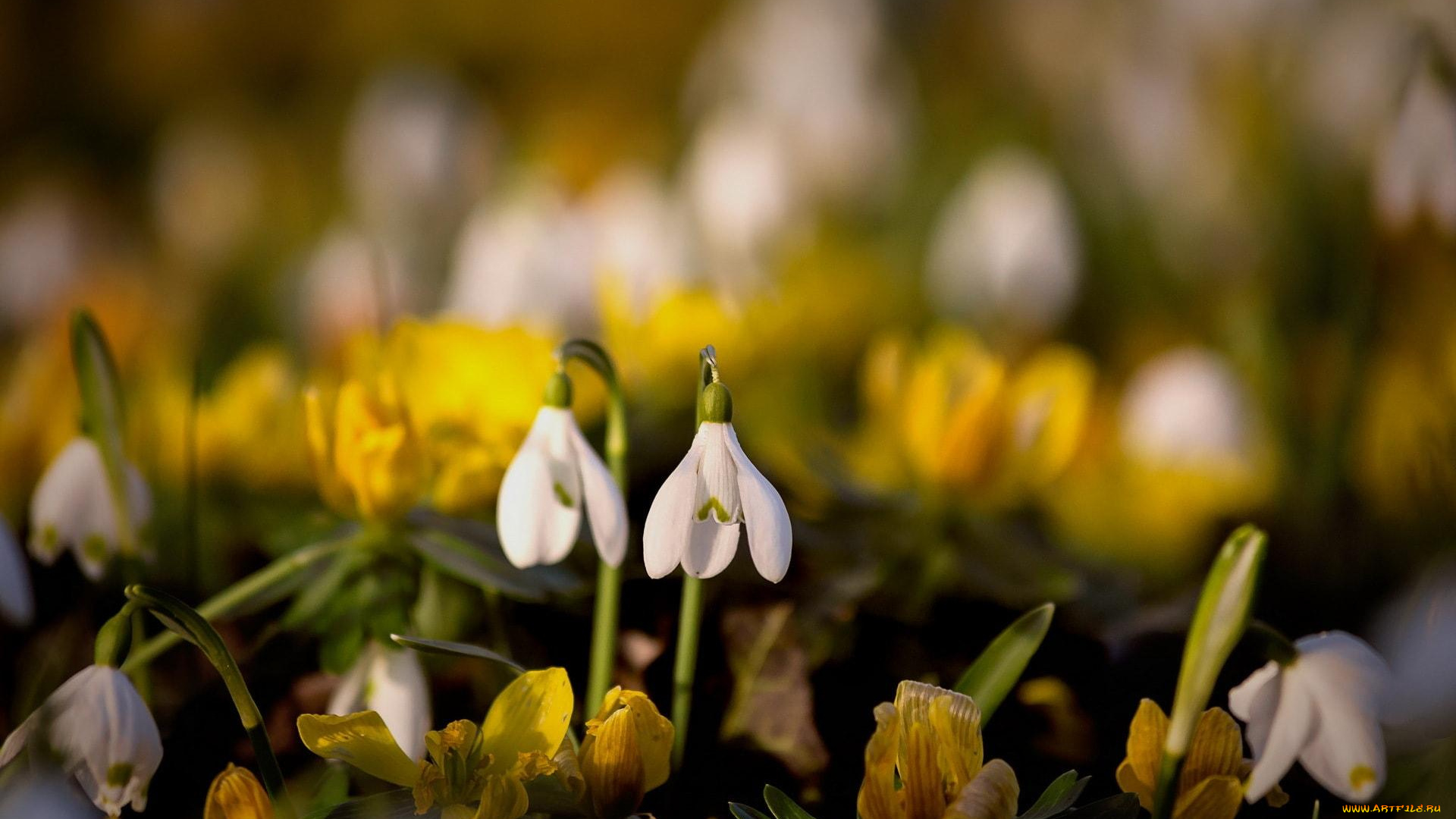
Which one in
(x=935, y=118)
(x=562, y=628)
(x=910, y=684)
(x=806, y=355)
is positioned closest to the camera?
(x=910, y=684)

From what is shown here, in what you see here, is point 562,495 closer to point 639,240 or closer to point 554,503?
point 554,503

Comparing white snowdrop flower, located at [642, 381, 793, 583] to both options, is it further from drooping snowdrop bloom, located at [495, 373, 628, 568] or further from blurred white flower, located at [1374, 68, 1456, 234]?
blurred white flower, located at [1374, 68, 1456, 234]

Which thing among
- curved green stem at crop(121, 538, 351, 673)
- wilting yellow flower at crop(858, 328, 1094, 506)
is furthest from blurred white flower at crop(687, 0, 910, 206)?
curved green stem at crop(121, 538, 351, 673)

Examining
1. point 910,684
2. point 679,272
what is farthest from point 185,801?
point 679,272

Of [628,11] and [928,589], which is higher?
[628,11]

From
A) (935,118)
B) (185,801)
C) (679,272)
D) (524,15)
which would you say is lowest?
(185,801)

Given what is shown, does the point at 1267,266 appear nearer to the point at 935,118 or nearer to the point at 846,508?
the point at 846,508
